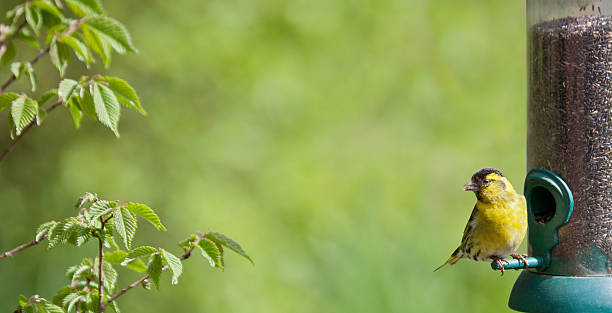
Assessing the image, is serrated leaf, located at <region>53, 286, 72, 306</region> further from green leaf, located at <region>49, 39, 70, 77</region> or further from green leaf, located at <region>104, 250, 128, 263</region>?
green leaf, located at <region>49, 39, 70, 77</region>

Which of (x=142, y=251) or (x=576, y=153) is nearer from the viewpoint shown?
(x=142, y=251)

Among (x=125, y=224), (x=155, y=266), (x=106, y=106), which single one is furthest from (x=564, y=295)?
(x=106, y=106)

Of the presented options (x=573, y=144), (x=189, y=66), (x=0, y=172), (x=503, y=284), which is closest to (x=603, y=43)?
(x=573, y=144)

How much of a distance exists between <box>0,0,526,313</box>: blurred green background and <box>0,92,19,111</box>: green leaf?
2989 mm

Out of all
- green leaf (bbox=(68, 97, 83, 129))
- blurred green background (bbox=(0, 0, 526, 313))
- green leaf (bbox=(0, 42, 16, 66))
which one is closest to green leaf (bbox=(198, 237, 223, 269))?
green leaf (bbox=(68, 97, 83, 129))

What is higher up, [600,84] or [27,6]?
[27,6]

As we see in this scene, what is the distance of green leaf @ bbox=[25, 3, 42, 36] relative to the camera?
2002 millimetres

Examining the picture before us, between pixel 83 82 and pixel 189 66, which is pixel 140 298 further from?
pixel 83 82

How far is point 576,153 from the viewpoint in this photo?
300 cm

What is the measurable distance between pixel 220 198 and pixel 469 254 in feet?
9.52

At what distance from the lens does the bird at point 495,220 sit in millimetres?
3074

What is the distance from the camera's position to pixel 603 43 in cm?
299

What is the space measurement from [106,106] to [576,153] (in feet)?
6.07

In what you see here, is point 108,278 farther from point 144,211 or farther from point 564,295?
point 564,295
